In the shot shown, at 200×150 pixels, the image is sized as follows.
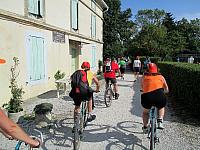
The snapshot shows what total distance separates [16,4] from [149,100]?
6246mm

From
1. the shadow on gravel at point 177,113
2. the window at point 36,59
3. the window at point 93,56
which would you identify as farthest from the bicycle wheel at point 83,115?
the window at point 93,56

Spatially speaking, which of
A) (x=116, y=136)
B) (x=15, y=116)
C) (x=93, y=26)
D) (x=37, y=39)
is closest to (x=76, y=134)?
(x=116, y=136)

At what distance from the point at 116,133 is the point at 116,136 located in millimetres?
220

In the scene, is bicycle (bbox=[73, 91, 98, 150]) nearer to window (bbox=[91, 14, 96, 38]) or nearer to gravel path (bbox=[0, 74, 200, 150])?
gravel path (bbox=[0, 74, 200, 150])

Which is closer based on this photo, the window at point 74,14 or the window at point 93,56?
the window at point 74,14

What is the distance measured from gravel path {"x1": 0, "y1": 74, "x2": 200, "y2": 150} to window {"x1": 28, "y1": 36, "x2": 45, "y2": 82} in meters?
2.00

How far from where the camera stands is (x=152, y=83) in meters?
5.36

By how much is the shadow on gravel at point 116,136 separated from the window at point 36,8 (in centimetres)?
571

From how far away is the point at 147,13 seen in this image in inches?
2717

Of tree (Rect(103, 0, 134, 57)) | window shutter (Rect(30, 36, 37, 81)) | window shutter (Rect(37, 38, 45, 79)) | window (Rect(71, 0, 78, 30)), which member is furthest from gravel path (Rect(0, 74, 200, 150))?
tree (Rect(103, 0, 134, 57))

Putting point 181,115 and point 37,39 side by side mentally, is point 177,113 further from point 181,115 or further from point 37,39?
point 37,39

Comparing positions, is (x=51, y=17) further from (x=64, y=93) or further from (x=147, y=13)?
(x=147, y=13)

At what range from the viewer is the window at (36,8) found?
1036 centimetres

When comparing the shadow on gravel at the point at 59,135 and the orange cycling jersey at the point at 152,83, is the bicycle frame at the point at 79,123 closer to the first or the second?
the shadow on gravel at the point at 59,135
